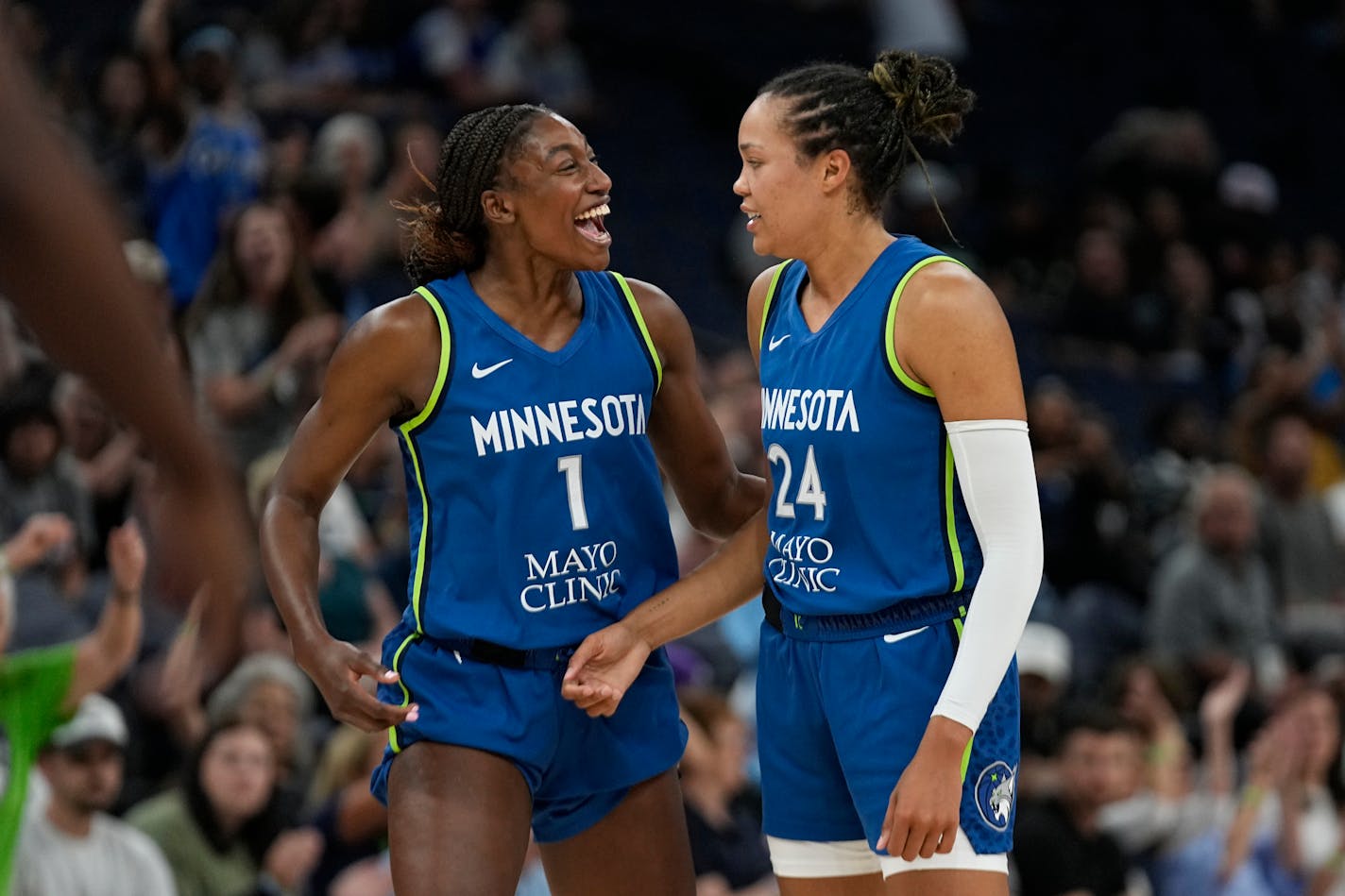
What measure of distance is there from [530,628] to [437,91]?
7422 millimetres

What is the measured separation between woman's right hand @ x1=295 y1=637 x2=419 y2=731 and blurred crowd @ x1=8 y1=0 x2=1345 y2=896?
358 mm

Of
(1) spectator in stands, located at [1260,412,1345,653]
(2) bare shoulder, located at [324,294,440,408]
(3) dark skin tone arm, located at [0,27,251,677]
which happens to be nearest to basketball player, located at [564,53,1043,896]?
(2) bare shoulder, located at [324,294,440,408]

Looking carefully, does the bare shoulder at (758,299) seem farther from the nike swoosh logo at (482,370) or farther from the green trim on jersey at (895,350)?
the nike swoosh logo at (482,370)

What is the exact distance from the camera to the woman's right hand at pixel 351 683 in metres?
3.18

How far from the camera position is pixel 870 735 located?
3.12 meters

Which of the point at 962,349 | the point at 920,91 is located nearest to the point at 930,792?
the point at 962,349

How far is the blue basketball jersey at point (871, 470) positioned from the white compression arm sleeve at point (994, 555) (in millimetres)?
65

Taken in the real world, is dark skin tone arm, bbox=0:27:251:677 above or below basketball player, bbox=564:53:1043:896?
above

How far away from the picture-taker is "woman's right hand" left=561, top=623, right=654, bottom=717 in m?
3.25

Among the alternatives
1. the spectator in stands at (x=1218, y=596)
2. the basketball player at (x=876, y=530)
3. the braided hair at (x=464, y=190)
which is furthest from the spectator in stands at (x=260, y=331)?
the spectator in stands at (x=1218, y=596)

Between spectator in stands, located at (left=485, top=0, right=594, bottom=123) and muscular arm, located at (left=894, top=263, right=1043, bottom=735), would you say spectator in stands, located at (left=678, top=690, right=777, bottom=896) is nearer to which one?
muscular arm, located at (left=894, top=263, right=1043, bottom=735)

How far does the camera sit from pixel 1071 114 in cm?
1421

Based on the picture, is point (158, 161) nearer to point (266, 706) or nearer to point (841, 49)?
point (266, 706)

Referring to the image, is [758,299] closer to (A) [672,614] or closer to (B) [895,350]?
(B) [895,350]
